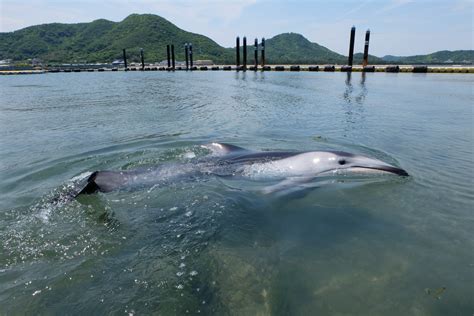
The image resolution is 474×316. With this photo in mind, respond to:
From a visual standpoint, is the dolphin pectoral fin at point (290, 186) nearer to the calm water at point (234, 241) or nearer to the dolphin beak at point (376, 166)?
the calm water at point (234, 241)

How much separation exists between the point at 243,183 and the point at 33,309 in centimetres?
544

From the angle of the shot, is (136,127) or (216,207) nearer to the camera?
(216,207)

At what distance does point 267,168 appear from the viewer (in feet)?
30.0

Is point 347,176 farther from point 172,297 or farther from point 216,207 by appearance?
point 172,297

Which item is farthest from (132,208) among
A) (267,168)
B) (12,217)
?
(267,168)

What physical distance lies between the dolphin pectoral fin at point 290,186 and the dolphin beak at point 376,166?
1562 mm

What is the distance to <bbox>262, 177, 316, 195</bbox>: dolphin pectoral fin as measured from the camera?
8.11 m

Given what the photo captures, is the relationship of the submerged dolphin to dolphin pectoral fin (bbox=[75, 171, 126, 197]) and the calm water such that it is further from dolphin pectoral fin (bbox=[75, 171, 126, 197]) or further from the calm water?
the calm water

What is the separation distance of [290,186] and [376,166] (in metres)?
2.66

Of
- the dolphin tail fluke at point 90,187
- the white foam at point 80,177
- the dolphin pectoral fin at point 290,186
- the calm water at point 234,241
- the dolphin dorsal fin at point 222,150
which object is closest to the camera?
the calm water at point 234,241

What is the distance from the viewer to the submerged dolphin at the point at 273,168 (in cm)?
867

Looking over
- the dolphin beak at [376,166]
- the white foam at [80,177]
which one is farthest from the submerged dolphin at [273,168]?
the white foam at [80,177]

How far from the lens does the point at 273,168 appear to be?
9117 mm

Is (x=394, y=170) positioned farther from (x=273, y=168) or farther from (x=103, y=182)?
(x=103, y=182)
